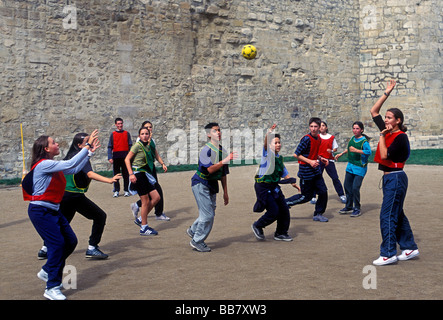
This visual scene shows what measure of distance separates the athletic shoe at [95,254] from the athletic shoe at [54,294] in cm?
158

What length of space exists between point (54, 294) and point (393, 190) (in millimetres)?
3543

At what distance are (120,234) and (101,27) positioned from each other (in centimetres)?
990

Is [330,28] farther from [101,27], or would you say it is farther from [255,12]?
[101,27]

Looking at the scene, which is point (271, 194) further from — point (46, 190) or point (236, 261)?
point (46, 190)

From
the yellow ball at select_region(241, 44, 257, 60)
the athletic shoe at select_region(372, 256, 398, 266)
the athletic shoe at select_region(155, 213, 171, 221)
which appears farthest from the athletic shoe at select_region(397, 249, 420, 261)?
the yellow ball at select_region(241, 44, 257, 60)

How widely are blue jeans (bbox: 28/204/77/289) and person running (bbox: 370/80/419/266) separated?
10.4ft

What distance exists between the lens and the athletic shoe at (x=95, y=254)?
21.9ft

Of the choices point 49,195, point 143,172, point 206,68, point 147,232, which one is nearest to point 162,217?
point 143,172

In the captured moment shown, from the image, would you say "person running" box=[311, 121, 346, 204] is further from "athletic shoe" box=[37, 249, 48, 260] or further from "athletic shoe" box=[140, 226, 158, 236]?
"athletic shoe" box=[37, 249, 48, 260]

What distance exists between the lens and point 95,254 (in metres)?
6.70

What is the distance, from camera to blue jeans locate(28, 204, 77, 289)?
16.9 feet

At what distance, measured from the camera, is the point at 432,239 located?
7312 millimetres

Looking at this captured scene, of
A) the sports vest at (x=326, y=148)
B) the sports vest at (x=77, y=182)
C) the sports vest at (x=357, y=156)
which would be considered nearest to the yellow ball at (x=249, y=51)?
the sports vest at (x=326, y=148)

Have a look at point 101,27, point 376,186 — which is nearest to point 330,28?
point 101,27
